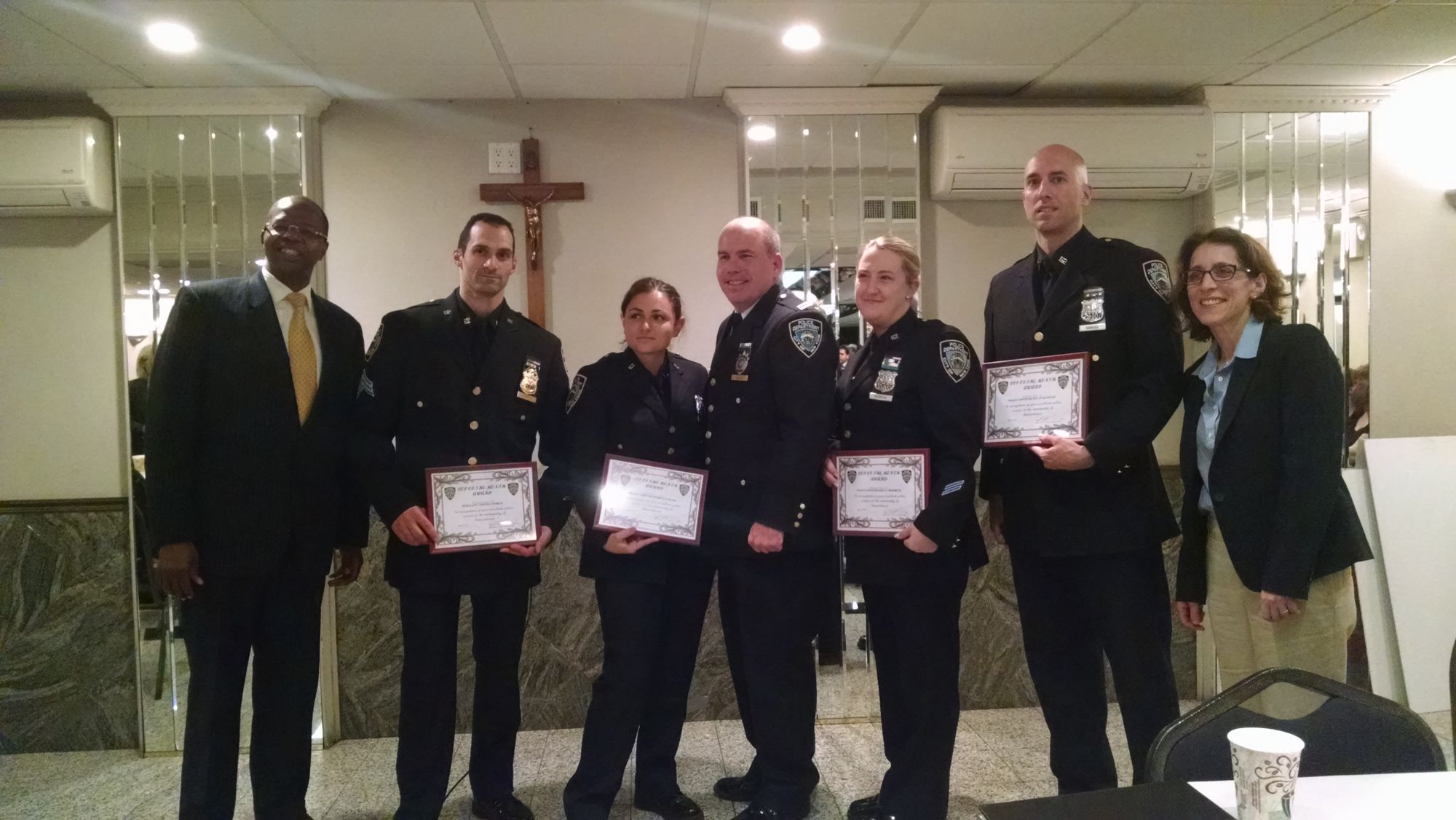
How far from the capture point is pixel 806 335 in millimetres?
2137

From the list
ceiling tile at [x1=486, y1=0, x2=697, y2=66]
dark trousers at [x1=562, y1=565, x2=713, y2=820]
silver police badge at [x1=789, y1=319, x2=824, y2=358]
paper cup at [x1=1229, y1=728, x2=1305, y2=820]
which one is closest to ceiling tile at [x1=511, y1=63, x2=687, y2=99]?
ceiling tile at [x1=486, y1=0, x2=697, y2=66]

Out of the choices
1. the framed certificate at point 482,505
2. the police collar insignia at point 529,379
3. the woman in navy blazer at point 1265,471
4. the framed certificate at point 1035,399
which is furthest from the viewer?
the police collar insignia at point 529,379

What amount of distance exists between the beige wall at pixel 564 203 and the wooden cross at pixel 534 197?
0.04m

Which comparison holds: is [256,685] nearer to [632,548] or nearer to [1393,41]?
[632,548]

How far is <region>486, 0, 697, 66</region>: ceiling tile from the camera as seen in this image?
2523 millimetres

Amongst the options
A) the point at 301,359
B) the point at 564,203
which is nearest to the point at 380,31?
the point at 564,203

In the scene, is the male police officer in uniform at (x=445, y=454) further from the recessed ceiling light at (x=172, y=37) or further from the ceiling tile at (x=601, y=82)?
the recessed ceiling light at (x=172, y=37)

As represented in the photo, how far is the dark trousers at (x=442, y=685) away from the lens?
2230mm

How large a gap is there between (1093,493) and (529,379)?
59.1 inches

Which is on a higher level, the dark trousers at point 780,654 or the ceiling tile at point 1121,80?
the ceiling tile at point 1121,80

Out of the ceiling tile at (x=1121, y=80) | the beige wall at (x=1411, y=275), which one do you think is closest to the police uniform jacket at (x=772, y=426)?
the ceiling tile at (x=1121, y=80)

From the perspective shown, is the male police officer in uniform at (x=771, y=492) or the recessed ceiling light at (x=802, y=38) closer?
the male police officer in uniform at (x=771, y=492)

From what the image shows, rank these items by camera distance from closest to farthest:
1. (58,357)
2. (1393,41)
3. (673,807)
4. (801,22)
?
1. (673,807)
2. (801,22)
3. (1393,41)
4. (58,357)

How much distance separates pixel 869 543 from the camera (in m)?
2.14
